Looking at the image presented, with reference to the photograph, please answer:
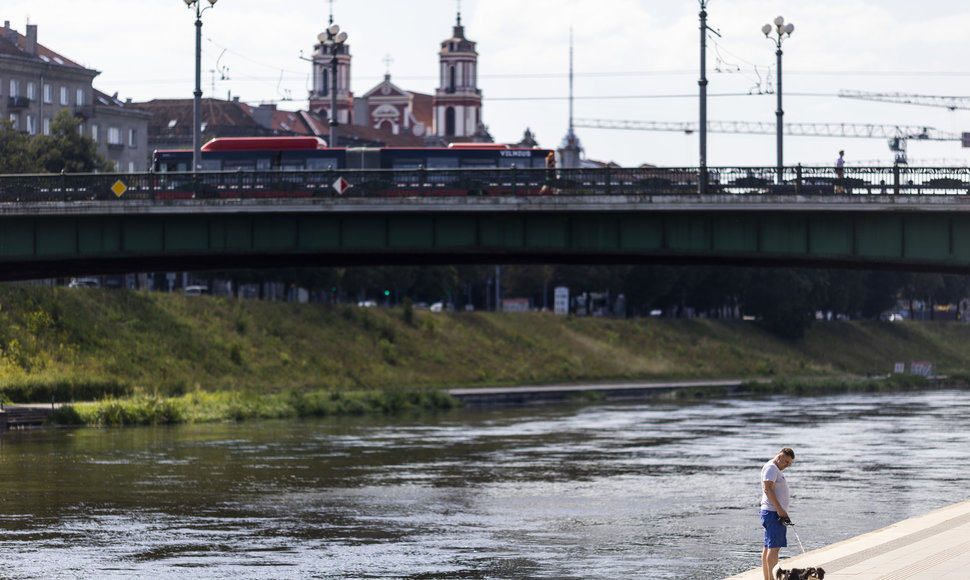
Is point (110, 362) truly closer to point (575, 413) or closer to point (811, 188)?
point (575, 413)

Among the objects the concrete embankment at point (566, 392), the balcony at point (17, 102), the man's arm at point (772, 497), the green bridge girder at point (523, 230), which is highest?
the balcony at point (17, 102)

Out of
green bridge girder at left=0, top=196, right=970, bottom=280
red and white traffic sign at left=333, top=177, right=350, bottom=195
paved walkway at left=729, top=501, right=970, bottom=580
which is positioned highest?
red and white traffic sign at left=333, top=177, right=350, bottom=195

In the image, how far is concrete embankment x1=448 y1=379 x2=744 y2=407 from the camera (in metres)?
89.1

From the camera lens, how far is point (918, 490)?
43.0 metres

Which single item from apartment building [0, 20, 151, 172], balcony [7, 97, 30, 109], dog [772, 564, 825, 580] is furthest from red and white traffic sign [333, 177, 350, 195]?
balcony [7, 97, 30, 109]

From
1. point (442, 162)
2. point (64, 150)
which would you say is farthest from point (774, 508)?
point (64, 150)

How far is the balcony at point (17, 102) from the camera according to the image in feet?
400

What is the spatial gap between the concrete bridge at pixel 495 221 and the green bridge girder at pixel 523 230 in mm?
42

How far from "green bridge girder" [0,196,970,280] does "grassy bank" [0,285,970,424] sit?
18.1 m

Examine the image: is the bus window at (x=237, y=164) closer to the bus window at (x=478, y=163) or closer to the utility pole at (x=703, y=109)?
the bus window at (x=478, y=163)

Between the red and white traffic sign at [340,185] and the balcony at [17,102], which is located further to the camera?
the balcony at [17,102]

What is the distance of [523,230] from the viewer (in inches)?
1932

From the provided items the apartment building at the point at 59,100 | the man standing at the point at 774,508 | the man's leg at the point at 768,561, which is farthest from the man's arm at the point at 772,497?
the apartment building at the point at 59,100

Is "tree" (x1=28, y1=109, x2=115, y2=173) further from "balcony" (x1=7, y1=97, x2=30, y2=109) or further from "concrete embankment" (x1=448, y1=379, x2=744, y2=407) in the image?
"concrete embankment" (x1=448, y1=379, x2=744, y2=407)
